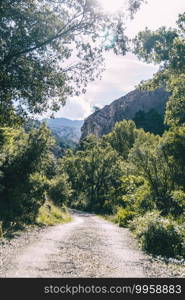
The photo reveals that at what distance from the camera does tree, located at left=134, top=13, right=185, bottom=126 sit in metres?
21.8

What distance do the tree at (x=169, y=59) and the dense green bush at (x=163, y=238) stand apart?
22.6ft

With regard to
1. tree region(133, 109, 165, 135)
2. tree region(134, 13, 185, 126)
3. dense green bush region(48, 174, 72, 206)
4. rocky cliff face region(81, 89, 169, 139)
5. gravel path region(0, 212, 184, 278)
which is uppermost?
rocky cliff face region(81, 89, 169, 139)

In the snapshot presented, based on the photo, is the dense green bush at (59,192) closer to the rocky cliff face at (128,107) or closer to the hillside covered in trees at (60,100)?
the hillside covered in trees at (60,100)

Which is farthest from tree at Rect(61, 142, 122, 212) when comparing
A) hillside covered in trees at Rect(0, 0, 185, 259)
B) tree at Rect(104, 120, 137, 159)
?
hillside covered in trees at Rect(0, 0, 185, 259)

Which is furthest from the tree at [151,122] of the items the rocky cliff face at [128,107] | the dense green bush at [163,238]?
the dense green bush at [163,238]

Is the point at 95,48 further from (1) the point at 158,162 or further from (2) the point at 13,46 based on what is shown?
(1) the point at 158,162

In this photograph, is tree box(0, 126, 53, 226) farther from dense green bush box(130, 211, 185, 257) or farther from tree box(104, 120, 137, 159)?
tree box(104, 120, 137, 159)

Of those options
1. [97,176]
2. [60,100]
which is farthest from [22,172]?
[97,176]

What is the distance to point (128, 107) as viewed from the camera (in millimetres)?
161875

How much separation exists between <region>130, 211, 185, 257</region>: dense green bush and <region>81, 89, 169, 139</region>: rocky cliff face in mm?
136957

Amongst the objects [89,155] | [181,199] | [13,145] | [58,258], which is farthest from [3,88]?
[89,155]

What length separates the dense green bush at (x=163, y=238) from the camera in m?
20.1

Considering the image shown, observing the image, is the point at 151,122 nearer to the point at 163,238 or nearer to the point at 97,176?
the point at 97,176

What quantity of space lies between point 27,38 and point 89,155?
78.6 metres
